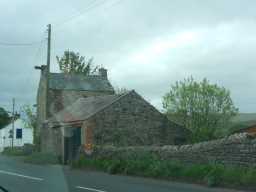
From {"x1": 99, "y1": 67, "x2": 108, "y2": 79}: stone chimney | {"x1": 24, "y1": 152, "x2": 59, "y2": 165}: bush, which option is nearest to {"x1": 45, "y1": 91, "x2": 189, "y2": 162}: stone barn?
{"x1": 24, "y1": 152, "x2": 59, "y2": 165}: bush

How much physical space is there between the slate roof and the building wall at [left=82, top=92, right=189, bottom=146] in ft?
46.5

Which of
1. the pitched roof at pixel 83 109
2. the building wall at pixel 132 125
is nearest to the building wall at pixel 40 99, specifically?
the pitched roof at pixel 83 109

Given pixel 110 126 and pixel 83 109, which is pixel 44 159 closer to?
pixel 83 109

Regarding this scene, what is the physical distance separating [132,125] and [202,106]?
520 centimetres

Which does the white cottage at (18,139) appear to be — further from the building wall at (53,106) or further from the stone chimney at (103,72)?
the building wall at (53,106)

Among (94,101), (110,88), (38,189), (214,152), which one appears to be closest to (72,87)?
(110,88)

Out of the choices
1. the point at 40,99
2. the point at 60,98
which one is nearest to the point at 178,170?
the point at 60,98

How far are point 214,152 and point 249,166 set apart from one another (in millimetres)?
2411

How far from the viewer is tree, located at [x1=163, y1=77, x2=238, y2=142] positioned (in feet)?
131

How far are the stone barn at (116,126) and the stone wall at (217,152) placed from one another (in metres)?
10.7

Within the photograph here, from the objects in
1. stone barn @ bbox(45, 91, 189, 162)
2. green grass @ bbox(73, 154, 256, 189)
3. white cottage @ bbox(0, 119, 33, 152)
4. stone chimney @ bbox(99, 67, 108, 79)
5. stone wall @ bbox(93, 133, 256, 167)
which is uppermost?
stone chimney @ bbox(99, 67, 108, 79)

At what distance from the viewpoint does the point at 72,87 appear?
5316 centimetres

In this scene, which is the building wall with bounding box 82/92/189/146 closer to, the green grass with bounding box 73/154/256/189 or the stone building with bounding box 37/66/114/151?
the green grass with bounding box 73/154/256/189

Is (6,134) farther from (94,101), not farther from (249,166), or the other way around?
(249,166)
